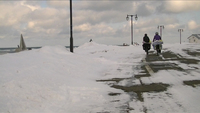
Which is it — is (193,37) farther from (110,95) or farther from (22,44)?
(110,95)

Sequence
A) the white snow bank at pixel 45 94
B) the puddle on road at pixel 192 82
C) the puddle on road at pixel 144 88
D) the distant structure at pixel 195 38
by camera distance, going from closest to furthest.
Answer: the white snow bank at pixel 45 94 → the puddle on road at pixel 144 88 → the puddle on road at pixel 192 82 → the distant structure at pixel 195 38

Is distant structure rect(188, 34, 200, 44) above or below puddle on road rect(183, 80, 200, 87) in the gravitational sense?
above

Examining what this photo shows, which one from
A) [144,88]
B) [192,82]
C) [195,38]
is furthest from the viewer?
[195,38]

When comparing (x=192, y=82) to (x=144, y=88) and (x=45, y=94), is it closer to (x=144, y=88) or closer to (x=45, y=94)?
(x=144, y=88)

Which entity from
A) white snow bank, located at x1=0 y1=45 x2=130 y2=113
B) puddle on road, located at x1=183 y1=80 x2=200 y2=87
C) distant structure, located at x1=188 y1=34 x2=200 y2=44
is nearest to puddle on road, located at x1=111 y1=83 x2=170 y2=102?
white snow bank, located at x1=0 y1=45 x2=130 y2=113

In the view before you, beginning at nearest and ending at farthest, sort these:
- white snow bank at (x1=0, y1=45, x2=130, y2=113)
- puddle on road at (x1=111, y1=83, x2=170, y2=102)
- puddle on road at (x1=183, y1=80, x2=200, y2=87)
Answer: white snow bank at (x1=0, y1=45, x2=130, y2=113) < puddle on road at (x1=111, y1=83, x2=170, y2=102) < puddle on road at (x1=183, y1=80, x2=200, y2=87)

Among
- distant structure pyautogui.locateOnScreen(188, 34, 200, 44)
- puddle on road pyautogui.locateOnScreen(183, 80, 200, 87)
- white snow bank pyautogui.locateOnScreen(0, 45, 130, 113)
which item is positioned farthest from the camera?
distant structure pyautogui.locateOnScreen(188, 34, 200, 44)

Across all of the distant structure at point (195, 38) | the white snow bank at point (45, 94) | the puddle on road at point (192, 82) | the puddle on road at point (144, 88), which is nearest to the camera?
the white snow bank at point (45, 94)

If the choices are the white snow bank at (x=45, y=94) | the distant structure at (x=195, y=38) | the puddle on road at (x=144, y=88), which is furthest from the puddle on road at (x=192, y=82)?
the distant structure at (x=195, y=38)

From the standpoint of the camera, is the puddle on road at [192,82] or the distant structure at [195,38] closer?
the puddle on road at [192,82]

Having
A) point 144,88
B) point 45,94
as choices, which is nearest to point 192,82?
point 144,88

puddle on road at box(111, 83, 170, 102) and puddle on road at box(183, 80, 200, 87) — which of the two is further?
puddle on road at box(183, 80, 200, 87)

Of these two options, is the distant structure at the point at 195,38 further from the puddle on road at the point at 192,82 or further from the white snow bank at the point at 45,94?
the white snow bank at the point at 45,94

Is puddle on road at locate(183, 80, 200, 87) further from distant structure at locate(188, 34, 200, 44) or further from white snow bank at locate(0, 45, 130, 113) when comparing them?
distant structure at locate(188, 34, 200, 44)
